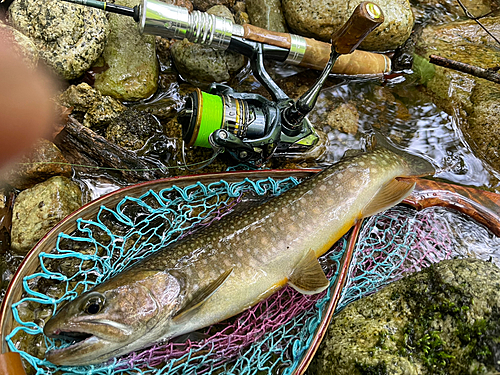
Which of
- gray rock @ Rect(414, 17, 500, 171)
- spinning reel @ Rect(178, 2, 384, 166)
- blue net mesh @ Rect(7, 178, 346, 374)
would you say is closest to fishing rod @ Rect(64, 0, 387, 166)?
spinning reel @ Rect(178, 2, 384, 166)

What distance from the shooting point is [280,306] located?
2490mm

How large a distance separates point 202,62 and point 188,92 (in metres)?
0.33

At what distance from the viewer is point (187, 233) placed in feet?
8.66

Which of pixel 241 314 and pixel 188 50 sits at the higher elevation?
pixel 188 50

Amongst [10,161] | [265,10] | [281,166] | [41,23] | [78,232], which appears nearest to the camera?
[78,232]

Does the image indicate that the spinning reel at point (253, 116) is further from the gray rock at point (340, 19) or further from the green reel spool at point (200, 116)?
the gray rock at point (340, 19)

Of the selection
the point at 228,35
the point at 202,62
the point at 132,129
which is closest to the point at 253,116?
the point at 228,35

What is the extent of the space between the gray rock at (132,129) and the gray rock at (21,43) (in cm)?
79

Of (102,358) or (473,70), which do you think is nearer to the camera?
(102,358)

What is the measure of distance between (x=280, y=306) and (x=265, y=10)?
120 inches

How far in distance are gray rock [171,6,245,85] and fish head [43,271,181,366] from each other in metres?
2.10

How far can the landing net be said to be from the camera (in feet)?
7.20

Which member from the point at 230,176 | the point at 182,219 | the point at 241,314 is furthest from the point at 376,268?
the point at 182,219

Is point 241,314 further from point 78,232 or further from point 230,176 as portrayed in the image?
point 78,232
